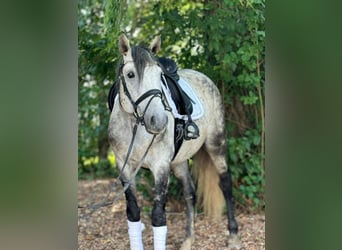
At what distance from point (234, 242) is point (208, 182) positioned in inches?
24.5

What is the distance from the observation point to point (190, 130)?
372cm

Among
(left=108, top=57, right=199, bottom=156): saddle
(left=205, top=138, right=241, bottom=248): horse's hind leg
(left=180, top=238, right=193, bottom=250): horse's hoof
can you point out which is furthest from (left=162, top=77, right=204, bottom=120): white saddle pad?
(left=180, top=238, right=193, bottom=250): horse's hoof

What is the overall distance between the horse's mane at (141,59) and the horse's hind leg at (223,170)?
1.38 m

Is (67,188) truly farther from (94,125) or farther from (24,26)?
(94,125)

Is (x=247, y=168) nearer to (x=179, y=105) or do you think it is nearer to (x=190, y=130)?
(x=190, y=130)

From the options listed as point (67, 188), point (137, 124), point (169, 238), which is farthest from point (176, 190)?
point (67, 188)

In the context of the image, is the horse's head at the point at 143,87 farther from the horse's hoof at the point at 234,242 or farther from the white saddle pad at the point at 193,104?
the horse's hoof at the point at 234,242

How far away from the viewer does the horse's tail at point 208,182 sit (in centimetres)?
443

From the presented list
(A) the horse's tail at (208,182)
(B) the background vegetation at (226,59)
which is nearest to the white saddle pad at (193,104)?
(A) the horse's tail at (208,182)

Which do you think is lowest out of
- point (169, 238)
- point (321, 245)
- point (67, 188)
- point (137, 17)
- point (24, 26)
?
A: point (169, 238)

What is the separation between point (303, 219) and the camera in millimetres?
1670

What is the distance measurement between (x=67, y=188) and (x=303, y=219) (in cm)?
96

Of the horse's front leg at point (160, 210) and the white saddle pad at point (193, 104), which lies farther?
the white saddle pad at point (193, 104)


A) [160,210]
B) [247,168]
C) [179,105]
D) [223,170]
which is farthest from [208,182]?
[160,210]
